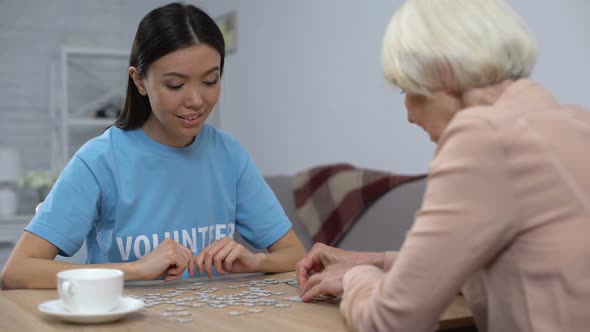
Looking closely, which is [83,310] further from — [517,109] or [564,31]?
[564,31]

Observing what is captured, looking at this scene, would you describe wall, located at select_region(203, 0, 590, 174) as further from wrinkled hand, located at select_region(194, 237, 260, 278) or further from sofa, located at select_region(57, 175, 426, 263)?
wrinkled hand, located at select_region(194, 237, 260, 278)

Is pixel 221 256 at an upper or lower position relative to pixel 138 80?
lower

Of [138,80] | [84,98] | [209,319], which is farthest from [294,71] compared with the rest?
[209,319]

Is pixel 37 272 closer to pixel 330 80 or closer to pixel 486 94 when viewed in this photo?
pixel 486 94

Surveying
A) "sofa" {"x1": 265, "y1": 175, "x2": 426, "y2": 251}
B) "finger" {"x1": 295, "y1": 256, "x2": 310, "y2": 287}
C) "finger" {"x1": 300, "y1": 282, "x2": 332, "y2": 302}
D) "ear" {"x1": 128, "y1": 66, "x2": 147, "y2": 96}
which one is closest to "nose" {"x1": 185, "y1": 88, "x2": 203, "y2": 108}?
"ear" {"x1": 128, "y1": 66, "x2": 147, "y2": 96}

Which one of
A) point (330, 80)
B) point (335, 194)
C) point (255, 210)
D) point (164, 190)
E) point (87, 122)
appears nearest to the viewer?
point (164, 190)

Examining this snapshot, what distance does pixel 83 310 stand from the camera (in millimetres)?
1183

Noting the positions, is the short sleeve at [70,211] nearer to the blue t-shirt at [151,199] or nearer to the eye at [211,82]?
the blue t-shirt at [151,199]

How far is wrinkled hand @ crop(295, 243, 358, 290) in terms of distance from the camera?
150cm

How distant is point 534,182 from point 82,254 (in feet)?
11.3

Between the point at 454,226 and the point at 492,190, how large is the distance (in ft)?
0.22

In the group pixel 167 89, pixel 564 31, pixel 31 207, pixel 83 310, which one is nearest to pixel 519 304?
pixel 83 310

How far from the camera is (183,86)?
5.94 ft

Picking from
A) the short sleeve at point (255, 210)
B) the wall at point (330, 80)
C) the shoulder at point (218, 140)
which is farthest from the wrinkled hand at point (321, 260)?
the wall at point (330, 80)
